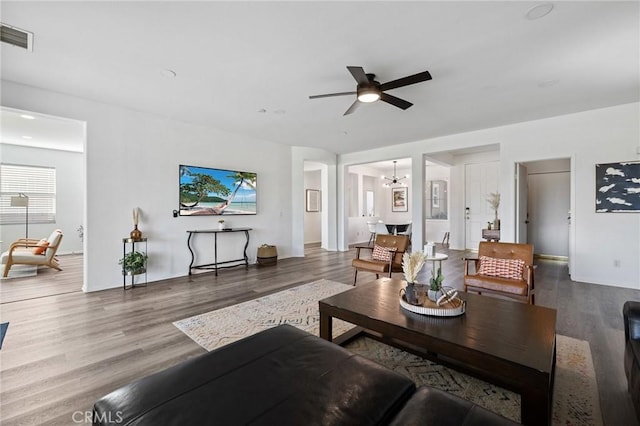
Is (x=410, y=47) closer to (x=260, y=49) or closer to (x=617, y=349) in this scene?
(x=260, y=49)

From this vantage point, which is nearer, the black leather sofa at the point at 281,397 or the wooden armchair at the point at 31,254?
the black leather sofa at the point at 281,397

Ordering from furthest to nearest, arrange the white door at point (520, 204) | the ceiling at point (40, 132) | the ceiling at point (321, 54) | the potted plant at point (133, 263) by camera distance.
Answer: the white door at point (520, 204)
the ceiling at point (40, 132)
the potted plant at point (133, 263)
the ceiling at point (321, 54)

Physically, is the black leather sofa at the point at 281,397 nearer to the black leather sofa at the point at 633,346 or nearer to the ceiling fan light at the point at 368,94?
the black leather sofa at the point at 633,346

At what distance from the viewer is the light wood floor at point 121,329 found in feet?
5.90

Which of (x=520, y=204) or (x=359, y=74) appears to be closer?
(x=359, y=74)

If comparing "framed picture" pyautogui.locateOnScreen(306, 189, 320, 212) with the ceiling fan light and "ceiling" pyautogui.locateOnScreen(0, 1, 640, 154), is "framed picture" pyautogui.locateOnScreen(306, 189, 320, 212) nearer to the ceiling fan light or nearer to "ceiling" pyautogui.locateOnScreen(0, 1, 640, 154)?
"ceiling" pyautogui.locateOnScreen(0, 1, 640, 154)

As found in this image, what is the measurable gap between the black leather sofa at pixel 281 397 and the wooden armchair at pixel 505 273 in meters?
2.51

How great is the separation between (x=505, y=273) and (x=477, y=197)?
5083 millimetres

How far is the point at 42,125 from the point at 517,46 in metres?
7.47

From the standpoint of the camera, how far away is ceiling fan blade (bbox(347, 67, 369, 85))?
269cm

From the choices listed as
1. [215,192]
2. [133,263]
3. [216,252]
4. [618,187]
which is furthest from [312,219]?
[618,187]

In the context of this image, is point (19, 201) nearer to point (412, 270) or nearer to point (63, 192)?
point (63, 192)

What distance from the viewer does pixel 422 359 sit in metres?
2.23

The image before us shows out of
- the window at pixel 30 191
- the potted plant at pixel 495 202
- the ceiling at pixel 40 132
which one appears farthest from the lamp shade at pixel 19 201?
the potted plant at pixel 495 202
